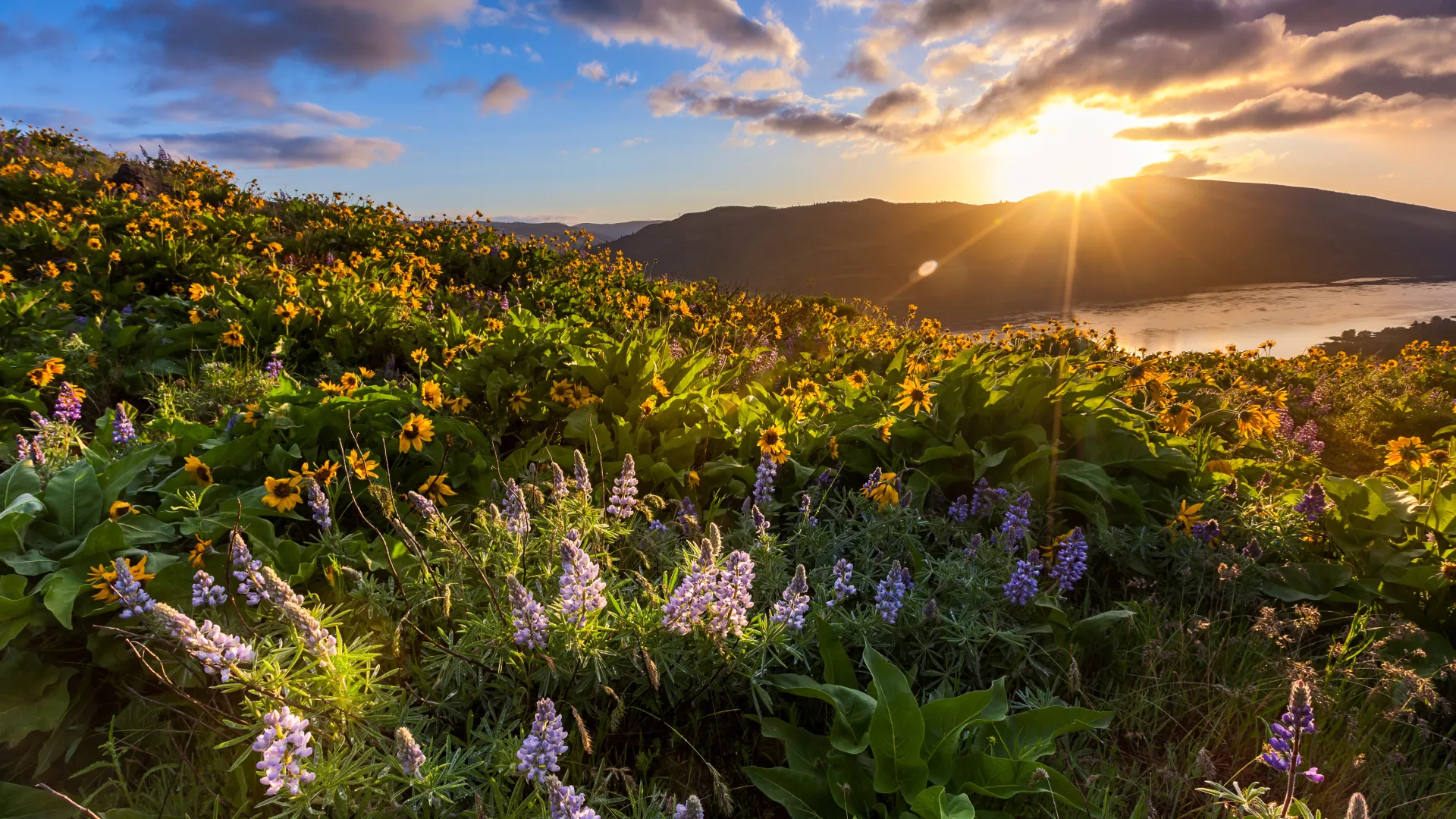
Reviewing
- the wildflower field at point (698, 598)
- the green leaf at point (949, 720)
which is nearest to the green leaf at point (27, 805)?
the wildflower field at point (698, 598)

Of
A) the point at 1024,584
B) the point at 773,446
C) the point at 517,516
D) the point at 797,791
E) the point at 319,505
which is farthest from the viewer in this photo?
the point at 773,446

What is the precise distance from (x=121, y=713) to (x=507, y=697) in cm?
122

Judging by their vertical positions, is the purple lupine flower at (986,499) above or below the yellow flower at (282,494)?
below

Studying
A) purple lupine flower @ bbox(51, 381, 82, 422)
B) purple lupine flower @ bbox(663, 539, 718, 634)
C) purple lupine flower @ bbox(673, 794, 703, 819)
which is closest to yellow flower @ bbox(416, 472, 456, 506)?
purple lupine flower @ bbox(663, 539, 718, 634)

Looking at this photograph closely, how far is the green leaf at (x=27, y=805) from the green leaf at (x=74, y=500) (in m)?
0.86

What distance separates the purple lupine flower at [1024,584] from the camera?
2342 millimetres

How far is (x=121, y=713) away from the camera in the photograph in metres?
1.99

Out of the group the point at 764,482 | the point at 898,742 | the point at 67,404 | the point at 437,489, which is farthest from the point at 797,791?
the point at 67,404

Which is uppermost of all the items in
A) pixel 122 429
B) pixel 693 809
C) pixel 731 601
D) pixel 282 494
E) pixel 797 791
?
pixel 122 429

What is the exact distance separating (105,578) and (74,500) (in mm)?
651

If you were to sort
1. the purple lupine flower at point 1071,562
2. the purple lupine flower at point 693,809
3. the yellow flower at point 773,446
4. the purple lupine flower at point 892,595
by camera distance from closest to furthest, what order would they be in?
the purple lupine flower at point 693,809 < the purple lupine flower at point 892,595 < the purple lupine flower at point 1071,562 < the yellow flower at point 773,446

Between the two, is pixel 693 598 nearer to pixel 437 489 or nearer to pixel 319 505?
pixel 319 505

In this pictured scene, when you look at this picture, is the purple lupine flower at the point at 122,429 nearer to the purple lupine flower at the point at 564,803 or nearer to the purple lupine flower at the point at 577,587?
the purple lupine flower at the point at 577,587

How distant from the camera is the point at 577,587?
1.71m
